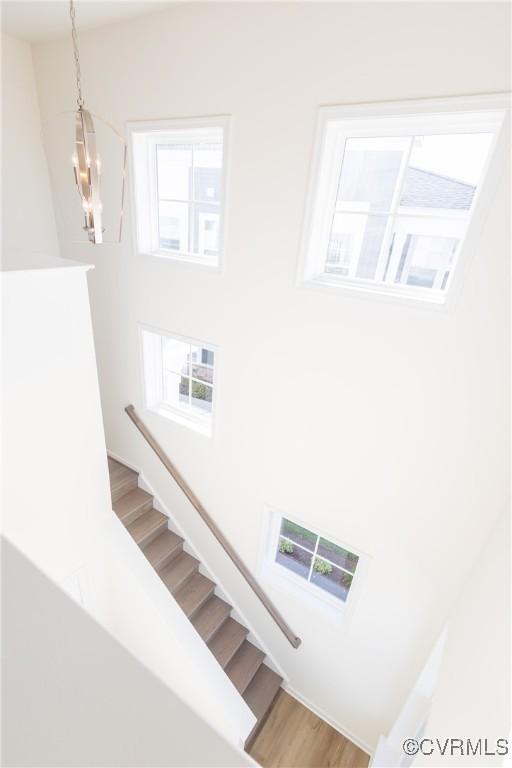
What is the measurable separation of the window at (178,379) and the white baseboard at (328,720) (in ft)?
8.66

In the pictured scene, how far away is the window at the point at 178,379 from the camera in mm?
3146

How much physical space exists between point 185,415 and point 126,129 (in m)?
2.35

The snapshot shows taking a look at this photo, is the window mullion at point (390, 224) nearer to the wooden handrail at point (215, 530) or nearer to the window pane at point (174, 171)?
the window pane at point (174, 171)

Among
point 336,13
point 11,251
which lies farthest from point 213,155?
point 11,251

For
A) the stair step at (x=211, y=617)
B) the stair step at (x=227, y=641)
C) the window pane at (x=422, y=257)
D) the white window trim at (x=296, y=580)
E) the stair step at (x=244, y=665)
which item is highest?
the window pane at (x=422, y=257)

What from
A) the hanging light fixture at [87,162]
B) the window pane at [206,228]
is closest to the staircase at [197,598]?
the window pane at [206,228]

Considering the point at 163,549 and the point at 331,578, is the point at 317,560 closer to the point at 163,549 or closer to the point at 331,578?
the point at 331,578

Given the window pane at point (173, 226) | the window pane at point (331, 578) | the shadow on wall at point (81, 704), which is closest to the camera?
the shadow on wall at point (81, 704)

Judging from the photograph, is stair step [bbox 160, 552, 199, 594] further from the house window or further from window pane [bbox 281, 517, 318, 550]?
window pane [bbox 281, 517, 318, 550]

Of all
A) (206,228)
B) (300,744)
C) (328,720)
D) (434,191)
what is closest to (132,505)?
(300,744)

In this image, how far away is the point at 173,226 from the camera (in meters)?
2.84

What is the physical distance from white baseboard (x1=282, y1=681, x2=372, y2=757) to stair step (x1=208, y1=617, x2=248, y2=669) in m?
0.60

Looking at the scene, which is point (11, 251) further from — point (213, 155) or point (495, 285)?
point (495, 285)

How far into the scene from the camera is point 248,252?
230 centimetres
